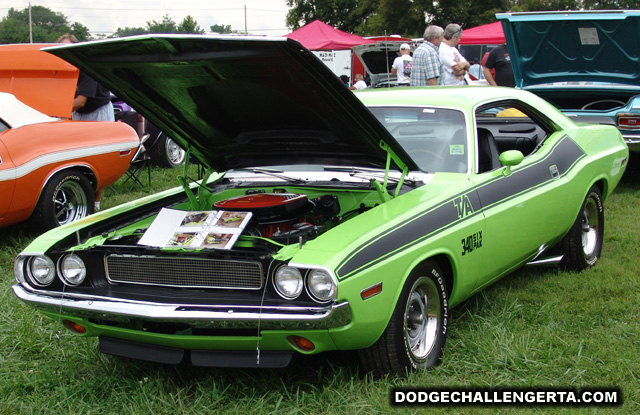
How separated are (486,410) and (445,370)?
0.40m

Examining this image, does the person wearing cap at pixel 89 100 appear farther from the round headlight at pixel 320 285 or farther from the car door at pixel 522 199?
the round headlight at pixel 320 285

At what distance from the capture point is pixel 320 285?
117 inches

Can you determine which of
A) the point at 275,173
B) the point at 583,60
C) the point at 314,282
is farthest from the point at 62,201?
the point at 583,60

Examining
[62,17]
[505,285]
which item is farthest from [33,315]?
[62,17]

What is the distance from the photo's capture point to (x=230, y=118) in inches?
161

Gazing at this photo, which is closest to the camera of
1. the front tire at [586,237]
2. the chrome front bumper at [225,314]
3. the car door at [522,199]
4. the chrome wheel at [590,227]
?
the chrome front bumper at [225,314]

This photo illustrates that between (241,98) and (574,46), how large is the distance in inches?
229

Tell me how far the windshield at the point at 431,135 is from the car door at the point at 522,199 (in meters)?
0.12

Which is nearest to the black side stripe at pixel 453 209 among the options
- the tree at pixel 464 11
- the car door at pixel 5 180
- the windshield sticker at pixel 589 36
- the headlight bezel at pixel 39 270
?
the headlight bezel at pixel 39 270

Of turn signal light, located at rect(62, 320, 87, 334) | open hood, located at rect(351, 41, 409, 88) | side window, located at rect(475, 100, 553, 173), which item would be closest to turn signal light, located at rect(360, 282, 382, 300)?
side window, located at rect(475, 100, 553, 173)

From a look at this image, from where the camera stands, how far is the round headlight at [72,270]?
347cm

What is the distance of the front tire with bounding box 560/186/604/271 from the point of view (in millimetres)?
4957

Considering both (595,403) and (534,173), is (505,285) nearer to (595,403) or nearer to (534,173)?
(534,173)

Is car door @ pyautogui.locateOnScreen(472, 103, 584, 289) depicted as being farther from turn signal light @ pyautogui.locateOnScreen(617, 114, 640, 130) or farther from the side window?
turn signal light @ pyautogui.locateOnScreen(617, 114, 640, 130)
